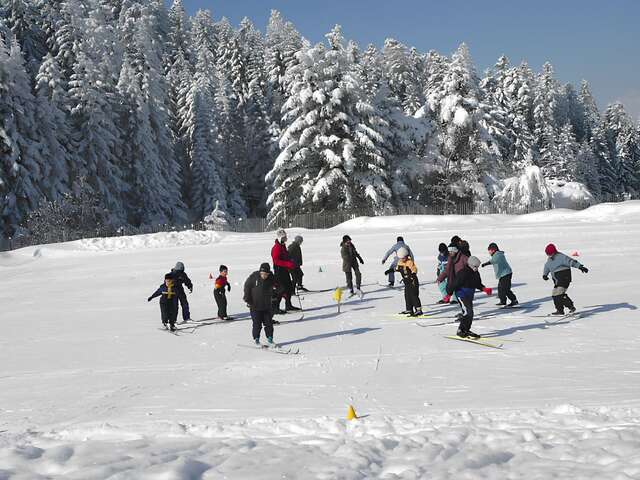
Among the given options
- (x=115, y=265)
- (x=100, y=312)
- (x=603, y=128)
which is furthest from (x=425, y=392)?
(x=603, y=128)

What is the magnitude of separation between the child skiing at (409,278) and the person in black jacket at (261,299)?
11.3ft

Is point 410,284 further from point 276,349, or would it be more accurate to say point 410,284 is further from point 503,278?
point 276,349

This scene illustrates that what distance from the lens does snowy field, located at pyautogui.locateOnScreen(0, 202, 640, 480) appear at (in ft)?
17.7

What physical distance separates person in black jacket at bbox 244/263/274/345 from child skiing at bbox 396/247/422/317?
3.43m

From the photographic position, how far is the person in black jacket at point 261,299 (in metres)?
10.7

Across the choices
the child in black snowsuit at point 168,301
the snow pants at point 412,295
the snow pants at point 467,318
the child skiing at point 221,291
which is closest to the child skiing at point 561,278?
the snow pants at point 467,318

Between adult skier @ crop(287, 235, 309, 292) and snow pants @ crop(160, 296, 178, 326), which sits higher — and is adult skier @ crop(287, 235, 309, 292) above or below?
above

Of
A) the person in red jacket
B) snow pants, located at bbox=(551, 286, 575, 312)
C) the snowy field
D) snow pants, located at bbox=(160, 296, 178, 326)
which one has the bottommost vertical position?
the snowy field

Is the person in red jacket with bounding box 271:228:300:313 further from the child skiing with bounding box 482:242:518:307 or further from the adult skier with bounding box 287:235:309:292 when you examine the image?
the child skiing with bounding box 482:242:518:307

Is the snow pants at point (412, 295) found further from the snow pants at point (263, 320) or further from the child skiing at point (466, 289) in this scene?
the snow pants at point (263, 320)

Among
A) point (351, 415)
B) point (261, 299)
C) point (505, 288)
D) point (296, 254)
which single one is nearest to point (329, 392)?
point (351, 415)

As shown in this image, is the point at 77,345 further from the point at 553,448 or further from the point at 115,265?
the point at 115,265

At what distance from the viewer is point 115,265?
25.7m

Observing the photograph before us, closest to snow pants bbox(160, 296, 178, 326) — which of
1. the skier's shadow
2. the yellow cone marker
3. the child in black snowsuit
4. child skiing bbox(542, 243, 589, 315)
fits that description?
the child in black snowsuit
